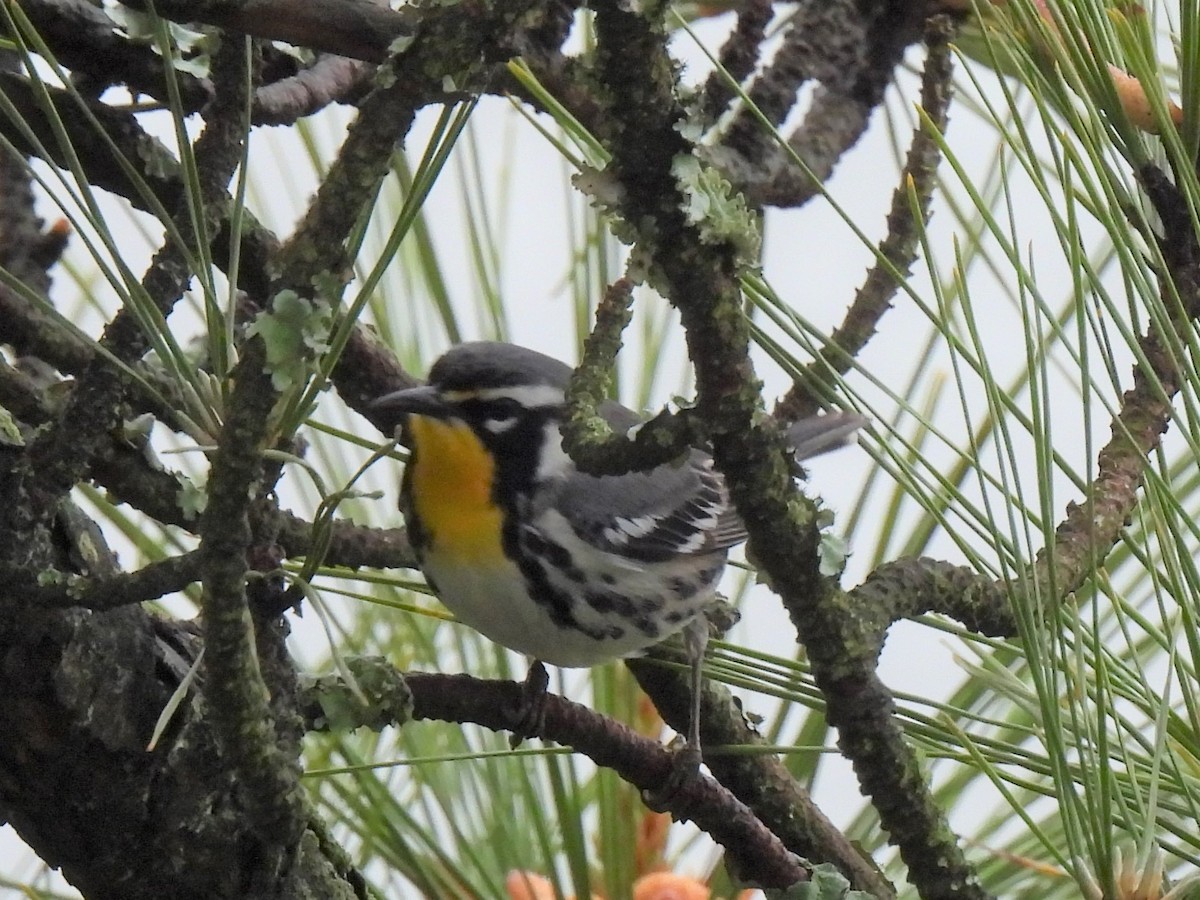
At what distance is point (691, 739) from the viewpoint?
0.77 metres

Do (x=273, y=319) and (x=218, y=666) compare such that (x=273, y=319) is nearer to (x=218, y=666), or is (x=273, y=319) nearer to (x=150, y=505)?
(x=218, y=666)

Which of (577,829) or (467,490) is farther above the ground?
(467,490)

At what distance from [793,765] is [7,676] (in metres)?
0.52

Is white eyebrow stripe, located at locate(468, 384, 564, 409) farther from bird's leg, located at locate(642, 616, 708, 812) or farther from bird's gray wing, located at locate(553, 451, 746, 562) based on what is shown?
bird's leg, located at locate(642, 616, 708, 812)

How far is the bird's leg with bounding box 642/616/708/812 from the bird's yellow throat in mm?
134

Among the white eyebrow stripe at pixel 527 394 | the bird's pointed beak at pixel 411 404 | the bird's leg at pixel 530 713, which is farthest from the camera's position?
the white eyebrow stripe at pixel 527 394

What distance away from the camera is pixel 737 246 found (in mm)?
406

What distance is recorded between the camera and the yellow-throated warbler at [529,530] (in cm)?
90

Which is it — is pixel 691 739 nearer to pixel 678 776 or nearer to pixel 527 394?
pixel 678 776

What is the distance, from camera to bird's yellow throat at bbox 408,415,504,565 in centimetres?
91

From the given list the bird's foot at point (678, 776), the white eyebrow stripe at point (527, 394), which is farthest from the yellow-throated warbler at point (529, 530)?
the bird's foot at point (678, 776)

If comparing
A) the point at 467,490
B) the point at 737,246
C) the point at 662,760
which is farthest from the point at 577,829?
the point at 737,246

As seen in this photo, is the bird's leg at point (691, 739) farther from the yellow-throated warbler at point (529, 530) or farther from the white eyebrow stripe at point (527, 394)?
the white eyebrow stripe at point (527, 394)

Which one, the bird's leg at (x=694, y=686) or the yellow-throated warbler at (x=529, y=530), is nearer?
the bird's leg at (x=694, y=686)
